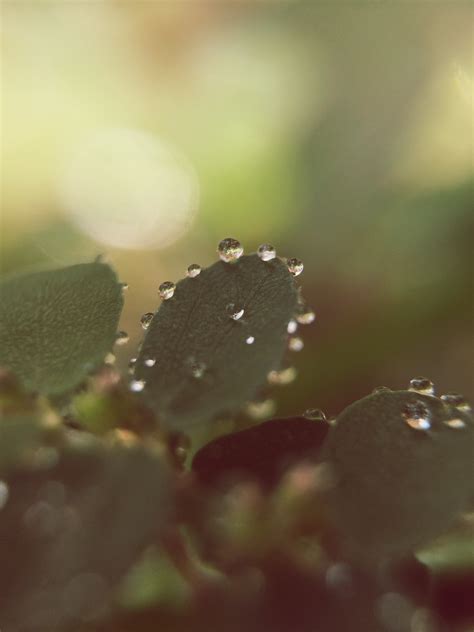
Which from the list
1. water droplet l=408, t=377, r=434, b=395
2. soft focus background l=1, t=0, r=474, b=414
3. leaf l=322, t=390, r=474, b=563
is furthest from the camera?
soft focus background l=1, t=0, r=474, b=414

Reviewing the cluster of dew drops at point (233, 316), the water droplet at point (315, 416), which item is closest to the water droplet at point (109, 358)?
the cluster of dew drops at point (233, 316)

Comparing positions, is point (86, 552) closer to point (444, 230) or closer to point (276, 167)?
point (444, 230)

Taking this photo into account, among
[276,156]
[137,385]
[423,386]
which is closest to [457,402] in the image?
[423,386]

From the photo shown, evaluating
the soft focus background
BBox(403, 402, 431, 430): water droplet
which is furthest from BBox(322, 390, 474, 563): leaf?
the soft focus background

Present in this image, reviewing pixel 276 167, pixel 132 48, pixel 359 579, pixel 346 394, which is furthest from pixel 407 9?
pixel 359 579

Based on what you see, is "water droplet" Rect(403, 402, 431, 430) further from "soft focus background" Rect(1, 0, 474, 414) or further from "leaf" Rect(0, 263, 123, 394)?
"soft focus background" Rect(1, 0, 474, 414)

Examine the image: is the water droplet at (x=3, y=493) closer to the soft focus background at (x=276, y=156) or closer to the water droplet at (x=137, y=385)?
the water droplet at (x=137, y=385)
